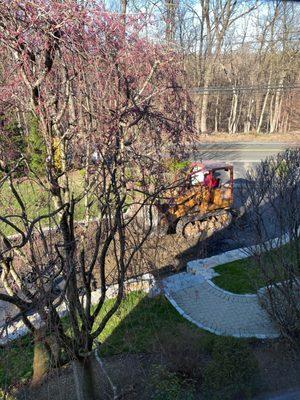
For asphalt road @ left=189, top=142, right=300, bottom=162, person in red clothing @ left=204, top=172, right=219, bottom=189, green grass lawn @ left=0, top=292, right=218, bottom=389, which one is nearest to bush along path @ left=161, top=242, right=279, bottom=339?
green grass lawn @ left=0, top=292, right=218, bottom=389

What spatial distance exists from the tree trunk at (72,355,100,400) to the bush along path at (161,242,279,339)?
3139 millimetres

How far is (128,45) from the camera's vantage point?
587cm

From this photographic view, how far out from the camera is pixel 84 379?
4.66 meters

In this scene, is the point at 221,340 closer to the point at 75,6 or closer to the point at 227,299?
the point at 227,299

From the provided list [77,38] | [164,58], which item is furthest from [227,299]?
[77,38]

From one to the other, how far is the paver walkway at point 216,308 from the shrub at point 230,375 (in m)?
1.22

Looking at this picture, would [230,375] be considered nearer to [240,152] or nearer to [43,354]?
[43,354]

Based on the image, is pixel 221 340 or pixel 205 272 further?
pixel 205 272

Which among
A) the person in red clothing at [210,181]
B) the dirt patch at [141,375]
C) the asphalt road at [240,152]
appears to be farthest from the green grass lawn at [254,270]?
the asphalt road at [240,152]

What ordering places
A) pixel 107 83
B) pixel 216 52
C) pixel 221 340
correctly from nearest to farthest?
pixel 107 83 < pixel 221 340 < pixel 216 52

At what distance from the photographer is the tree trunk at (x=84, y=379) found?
4.30 m

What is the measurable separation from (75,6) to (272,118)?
2931 cm

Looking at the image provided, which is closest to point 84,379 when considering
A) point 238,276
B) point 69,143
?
point 69,143

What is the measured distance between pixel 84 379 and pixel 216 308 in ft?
13.2
